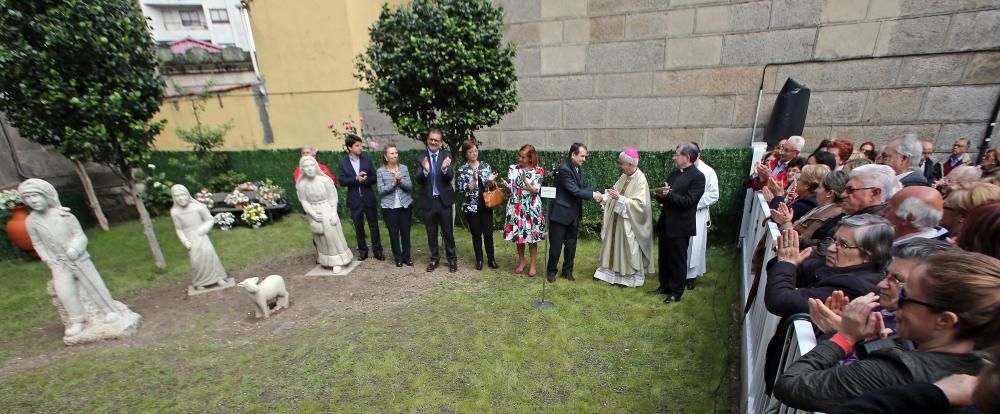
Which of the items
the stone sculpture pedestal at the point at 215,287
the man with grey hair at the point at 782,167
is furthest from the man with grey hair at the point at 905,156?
the stone sculpture pedestal at the point at 215,287

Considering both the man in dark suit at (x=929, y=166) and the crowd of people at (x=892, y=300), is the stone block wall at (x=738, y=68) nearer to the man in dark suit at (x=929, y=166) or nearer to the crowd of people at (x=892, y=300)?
the man in dark suit at (x=929, y=166)

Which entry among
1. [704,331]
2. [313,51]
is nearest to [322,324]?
[704,331]

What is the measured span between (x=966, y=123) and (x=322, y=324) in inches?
395

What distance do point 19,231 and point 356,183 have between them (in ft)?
21.1

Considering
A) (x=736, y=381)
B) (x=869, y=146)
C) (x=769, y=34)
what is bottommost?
(x=736, y=381)

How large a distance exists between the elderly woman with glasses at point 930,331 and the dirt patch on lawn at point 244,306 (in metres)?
4.53

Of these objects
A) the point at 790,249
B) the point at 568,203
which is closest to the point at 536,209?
the point at 568,203

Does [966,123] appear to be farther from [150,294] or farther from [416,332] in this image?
[150,294]

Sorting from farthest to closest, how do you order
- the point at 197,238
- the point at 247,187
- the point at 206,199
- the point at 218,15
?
the point at 218,15
the point at 247,187
the point at 206,199
the point at 197,238

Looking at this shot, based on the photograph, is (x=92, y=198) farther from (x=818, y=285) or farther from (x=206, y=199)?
(x=818, y=285)

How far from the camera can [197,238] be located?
5434 mm

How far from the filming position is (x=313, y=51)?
974cm

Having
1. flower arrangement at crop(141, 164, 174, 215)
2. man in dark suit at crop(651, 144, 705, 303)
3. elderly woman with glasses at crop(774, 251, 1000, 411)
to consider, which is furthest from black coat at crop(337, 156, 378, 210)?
flower arrangement at crop(141, 164, 174, 215)

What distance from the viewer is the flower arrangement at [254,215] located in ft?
28.7
